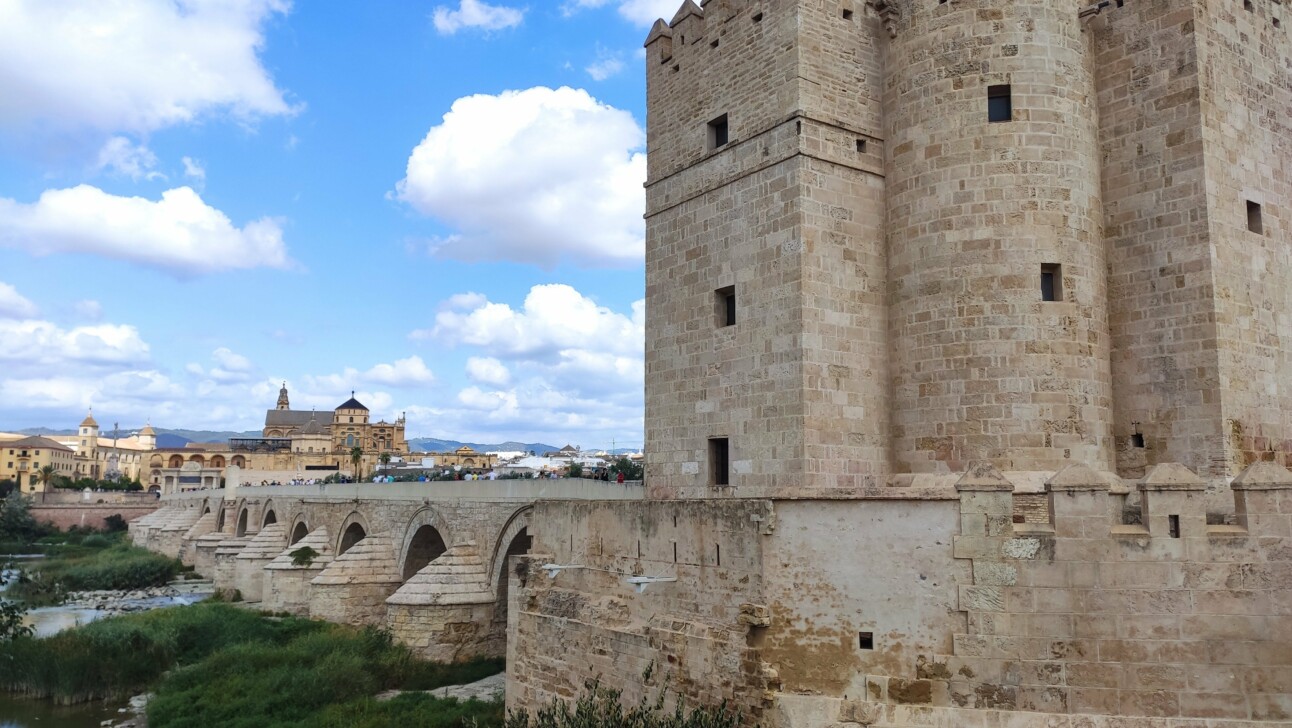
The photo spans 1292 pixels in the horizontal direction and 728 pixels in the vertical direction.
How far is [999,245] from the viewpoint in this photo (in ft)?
36.1

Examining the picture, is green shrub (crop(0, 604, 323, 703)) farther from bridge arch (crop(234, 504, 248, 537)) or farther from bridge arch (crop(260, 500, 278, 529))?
bridge arch (crop(234, 504, 248, 537))

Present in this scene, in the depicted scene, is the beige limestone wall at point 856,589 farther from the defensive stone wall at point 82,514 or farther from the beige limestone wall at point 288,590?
the defensive stone wall at point 82,514

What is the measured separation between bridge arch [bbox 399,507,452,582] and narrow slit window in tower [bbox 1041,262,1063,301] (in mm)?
14927

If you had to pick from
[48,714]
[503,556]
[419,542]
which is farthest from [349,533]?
[503,556]

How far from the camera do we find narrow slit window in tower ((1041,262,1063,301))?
1098 centimetres

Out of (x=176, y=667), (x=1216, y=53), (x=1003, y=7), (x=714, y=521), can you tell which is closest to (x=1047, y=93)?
(x=1003, y=7)

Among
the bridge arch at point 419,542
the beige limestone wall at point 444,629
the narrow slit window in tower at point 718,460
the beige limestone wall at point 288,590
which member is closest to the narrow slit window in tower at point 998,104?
the narrow slit window in tower at point 718,460

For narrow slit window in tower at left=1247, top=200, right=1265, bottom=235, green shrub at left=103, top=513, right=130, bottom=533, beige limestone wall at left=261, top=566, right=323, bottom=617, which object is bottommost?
green shrub at left=103, top=513, right=130, bottom=533

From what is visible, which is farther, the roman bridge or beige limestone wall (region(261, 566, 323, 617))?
beige limestone wall (region(261, 566, 323, 617))

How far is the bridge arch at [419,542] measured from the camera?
2211 centimetres

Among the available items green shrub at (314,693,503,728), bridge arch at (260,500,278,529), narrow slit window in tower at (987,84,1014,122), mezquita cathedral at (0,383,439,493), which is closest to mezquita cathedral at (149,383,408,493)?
mezquita cathedral at (0,383,439,493)

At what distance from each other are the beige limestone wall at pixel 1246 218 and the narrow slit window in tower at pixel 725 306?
568 cm

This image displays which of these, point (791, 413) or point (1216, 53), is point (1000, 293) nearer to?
point (791, 413)

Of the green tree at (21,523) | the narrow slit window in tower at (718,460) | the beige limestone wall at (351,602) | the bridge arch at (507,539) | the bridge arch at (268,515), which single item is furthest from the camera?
the green tree at (21,523)
